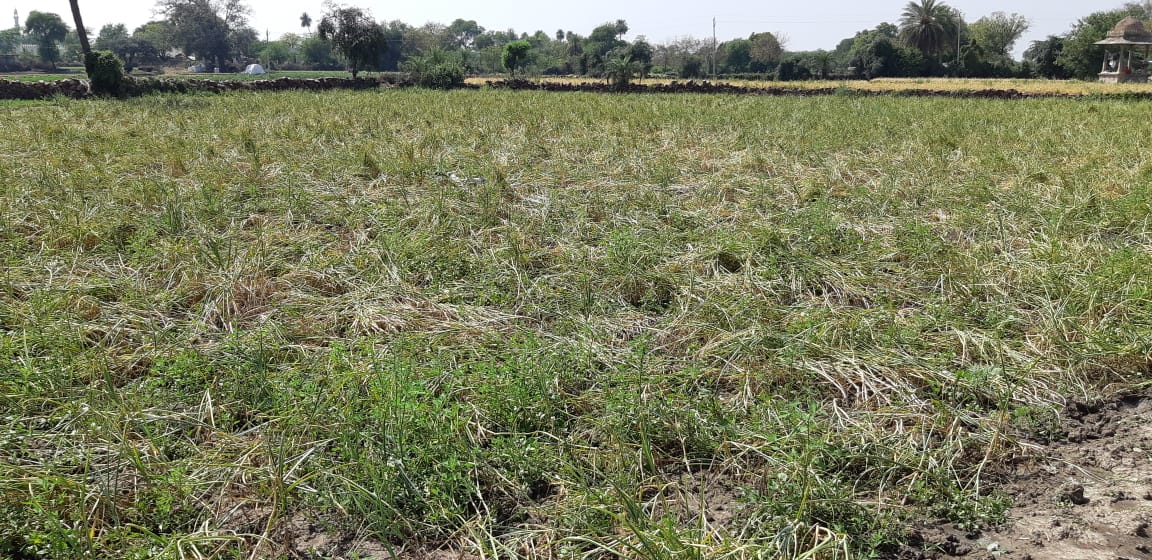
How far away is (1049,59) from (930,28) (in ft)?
35.2

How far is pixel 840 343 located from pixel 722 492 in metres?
1.24

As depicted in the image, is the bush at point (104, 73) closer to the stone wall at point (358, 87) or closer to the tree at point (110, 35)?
the stone wall at point (358, 87)

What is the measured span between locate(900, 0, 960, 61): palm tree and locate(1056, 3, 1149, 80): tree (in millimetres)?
11236

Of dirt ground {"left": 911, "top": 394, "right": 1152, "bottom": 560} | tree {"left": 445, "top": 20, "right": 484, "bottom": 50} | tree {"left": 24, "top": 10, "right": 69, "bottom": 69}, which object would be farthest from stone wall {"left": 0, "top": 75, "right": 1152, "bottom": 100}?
tree {"left": 445, "top": 20, "right": 484, "bottom": 50}

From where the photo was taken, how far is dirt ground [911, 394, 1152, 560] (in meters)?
1.95

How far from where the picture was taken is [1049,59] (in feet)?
150

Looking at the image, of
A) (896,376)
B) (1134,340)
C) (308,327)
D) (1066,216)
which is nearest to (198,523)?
(308,327)

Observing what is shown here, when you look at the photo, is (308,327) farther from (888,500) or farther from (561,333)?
(888,500)

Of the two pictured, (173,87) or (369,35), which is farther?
(369,35)

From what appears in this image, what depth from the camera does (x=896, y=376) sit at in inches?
113

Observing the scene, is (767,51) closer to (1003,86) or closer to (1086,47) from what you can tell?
(1086,47)

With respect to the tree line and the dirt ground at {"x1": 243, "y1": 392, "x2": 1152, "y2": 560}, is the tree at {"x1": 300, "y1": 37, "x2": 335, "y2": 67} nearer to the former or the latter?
the tree line

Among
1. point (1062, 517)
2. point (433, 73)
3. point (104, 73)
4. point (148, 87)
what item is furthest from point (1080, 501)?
point (433, 73)

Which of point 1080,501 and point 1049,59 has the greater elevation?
point 1049,59
